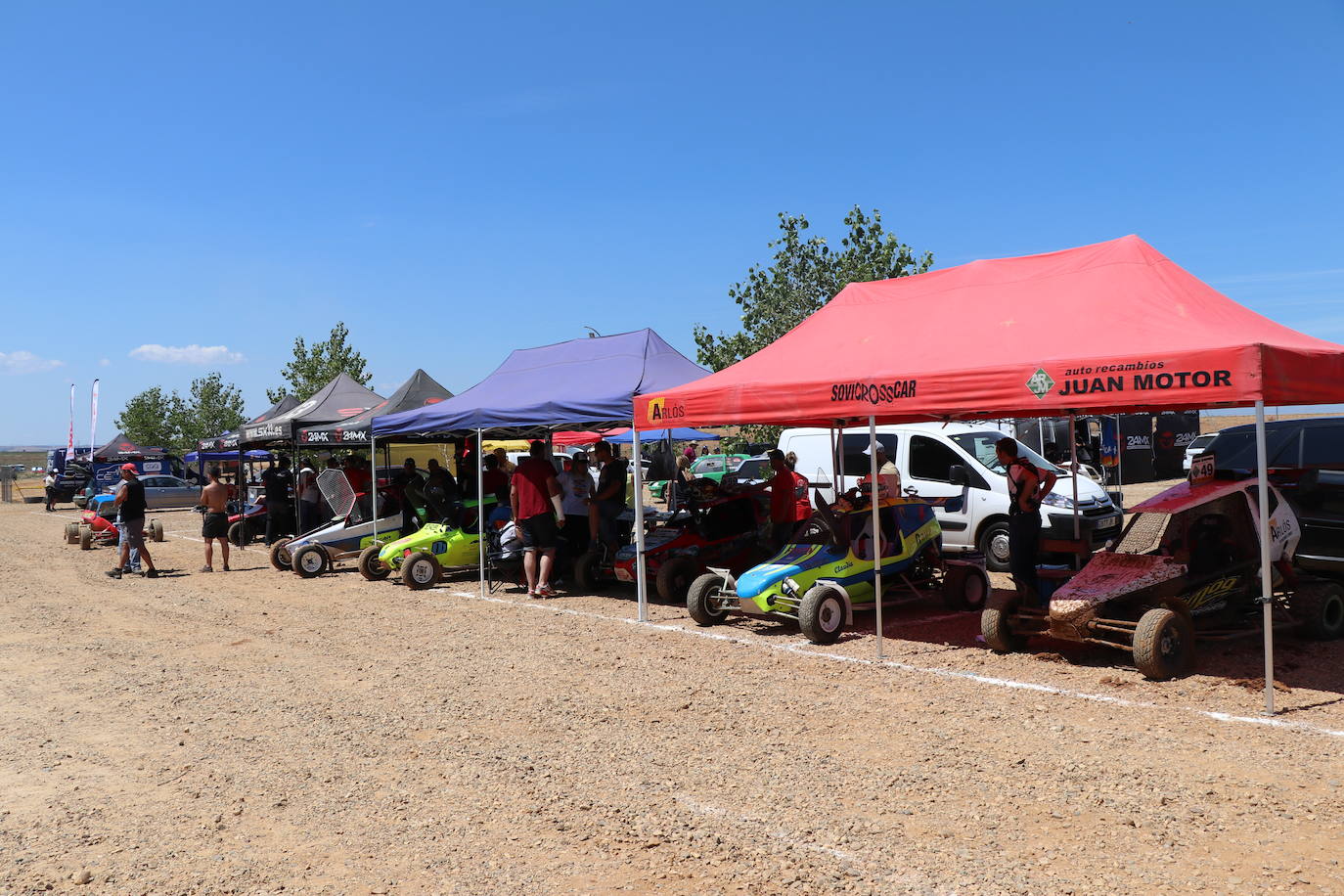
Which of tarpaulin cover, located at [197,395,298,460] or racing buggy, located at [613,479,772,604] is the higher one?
tarpaulin cover, located at [197,395,298,460]

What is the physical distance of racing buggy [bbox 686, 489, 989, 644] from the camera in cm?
926

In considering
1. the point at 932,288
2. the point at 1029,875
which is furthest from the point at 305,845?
the point at 932,288

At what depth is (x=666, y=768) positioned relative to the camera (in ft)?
18.8

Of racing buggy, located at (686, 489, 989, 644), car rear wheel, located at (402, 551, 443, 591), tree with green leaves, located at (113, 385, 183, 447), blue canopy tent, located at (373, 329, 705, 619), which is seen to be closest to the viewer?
racing buggy, located at (686, 489, 989, 644)

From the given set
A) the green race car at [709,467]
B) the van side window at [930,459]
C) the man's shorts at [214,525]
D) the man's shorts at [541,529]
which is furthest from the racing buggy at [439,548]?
the green race car at [709,467]

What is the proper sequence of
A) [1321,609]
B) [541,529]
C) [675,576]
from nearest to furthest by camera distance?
[1321,609], [675,576], [541,529]

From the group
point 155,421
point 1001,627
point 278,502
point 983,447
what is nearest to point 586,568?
point 983,447

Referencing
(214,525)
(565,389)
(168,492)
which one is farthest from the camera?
(168,492)

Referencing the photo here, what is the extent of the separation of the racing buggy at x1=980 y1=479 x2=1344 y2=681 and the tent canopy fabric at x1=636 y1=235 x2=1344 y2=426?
3.41 feet

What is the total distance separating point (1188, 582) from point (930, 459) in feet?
23.2

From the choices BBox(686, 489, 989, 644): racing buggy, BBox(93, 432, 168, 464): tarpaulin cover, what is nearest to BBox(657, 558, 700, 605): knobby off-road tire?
BBox(686, 489, 989, 644): racing buggy

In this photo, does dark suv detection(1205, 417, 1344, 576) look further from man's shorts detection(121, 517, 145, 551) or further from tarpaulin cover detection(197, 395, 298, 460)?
tarpaulin cover detection(197, 395, 298, 460)

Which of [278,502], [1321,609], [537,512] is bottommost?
[1321,609]

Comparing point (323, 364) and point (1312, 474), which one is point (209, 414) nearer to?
point (323, 364)
